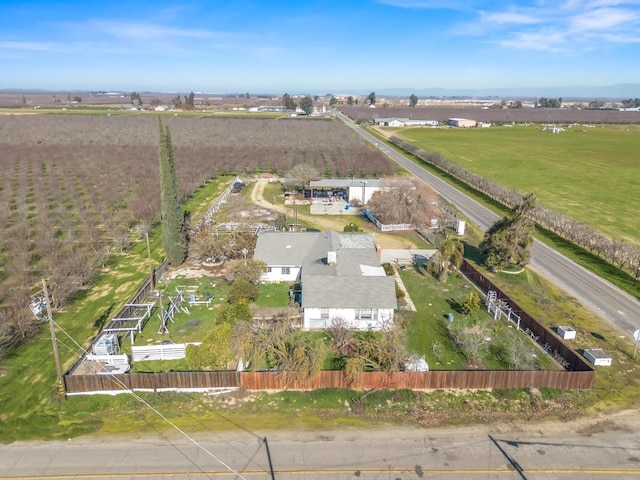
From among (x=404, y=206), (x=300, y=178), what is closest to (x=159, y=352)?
(x=404, y=206)

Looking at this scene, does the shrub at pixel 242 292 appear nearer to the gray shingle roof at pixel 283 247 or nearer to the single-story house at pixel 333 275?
the single-story house at pixel 333 275

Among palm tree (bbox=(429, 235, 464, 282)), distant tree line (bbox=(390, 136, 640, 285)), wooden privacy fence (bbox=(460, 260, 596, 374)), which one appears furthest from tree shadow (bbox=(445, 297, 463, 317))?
distant tree line (bbox=(390, 136, 640, 285))

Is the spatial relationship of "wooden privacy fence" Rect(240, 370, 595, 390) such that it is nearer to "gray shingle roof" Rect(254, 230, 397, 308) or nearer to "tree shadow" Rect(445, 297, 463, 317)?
"gray shingle roof" Rect(254, 230, 397, 308)

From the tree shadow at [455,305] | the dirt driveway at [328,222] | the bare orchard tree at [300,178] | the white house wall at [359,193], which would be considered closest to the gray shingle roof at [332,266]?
the tree shadow at [455,305]

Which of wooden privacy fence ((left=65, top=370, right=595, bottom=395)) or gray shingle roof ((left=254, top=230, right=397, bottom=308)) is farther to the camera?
gray shingle roof ((left=254, top=230, right=397, bottom=308))

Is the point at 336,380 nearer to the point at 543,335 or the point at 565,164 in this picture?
the point at 543,335

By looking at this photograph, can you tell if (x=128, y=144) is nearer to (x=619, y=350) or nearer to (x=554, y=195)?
(x=554, y=195)

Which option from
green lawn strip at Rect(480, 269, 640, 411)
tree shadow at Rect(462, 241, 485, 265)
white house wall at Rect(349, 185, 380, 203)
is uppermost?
white house wall at Rect(349, 185, 380, 203)

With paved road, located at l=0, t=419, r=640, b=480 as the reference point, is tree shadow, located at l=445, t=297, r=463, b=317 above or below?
above
